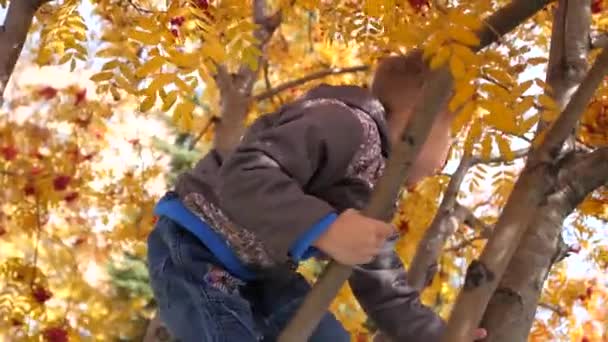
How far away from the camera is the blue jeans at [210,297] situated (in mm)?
1513

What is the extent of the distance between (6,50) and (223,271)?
2.73 feet

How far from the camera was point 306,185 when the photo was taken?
1479 mm

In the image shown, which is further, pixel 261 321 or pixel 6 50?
pixel 6 50

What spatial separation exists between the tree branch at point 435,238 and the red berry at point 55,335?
197 cm

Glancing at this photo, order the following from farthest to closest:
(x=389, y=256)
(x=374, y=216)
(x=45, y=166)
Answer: (x=45, y=166) < (x=389, y=256) < (x=374, y=216)

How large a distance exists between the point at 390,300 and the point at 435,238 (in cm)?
89

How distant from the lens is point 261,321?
5.60ft

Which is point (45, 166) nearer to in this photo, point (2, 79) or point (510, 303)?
point (2, 79)

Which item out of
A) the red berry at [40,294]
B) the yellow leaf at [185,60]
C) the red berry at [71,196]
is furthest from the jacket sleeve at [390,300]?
the red berry at [71,196]

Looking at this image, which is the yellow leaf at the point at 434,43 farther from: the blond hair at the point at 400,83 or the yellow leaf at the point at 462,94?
the blond hair at the point at 400,83

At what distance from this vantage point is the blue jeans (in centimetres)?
151

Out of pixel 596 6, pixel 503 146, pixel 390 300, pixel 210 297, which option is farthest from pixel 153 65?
pixel 596 6

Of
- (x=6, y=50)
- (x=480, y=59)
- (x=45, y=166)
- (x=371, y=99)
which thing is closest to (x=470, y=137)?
(x=371, y=99)

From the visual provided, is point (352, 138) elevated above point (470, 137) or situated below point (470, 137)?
below
